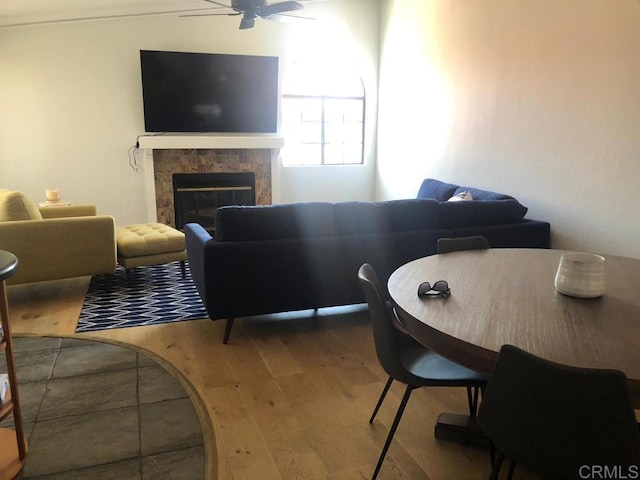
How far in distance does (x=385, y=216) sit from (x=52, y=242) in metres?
2.59

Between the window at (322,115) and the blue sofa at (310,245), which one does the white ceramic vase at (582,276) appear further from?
the window at (322,115)

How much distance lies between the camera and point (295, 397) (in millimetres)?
2609

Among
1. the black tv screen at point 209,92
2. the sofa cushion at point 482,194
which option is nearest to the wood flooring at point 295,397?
the sofa cushion at point 482,194

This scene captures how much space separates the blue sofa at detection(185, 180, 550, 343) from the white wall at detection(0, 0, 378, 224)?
3.23 metres

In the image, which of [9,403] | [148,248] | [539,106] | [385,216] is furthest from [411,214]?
[9,403]

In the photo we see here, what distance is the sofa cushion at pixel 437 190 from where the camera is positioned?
502 centimetres

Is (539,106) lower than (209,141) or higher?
higher

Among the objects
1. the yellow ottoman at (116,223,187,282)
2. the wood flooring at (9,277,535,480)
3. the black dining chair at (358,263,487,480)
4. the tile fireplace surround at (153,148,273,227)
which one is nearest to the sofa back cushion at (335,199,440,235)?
the wood flooring at (9,277,535,480)

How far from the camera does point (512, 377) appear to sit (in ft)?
4.03

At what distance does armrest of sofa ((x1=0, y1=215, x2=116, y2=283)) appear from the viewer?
3.86 m

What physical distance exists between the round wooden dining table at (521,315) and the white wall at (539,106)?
1740mm

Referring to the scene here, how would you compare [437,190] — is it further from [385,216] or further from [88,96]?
[88,96]

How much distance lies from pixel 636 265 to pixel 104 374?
269 cm

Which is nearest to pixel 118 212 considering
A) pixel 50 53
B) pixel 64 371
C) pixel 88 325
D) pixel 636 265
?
pixel 50 53
